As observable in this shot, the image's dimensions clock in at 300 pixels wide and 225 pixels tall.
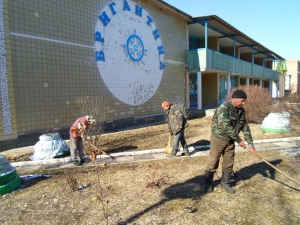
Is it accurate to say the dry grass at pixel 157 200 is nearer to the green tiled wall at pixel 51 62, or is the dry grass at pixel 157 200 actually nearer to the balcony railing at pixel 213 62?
the green tiled wall at pixel 51 62

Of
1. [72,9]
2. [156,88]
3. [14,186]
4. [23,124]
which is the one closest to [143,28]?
[156,88]

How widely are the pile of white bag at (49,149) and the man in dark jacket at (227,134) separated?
3.92m

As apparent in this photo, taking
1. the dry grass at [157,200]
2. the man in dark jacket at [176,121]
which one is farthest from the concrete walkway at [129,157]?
the dry grass at [157,200]

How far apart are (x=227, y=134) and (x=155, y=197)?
5.05ft

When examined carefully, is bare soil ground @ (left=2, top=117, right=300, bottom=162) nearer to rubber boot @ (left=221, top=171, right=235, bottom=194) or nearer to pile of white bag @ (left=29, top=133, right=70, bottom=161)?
pile of white bag @ (left=29, top=133, right=70, bottom=161)

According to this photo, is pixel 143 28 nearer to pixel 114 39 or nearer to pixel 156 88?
pixel 114 39

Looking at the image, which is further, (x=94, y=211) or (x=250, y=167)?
(x=250, y=167)

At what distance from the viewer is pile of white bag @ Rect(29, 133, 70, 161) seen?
5766mm

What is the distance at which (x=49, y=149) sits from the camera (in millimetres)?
5828

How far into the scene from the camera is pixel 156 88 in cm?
1248

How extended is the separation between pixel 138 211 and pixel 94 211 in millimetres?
641

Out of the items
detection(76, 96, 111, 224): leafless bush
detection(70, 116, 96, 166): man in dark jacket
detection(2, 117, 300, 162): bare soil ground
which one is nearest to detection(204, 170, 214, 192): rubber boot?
detection(76, 96, 111, 224): leafless bush

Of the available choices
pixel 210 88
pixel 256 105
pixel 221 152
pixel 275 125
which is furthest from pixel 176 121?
pixel 210 88

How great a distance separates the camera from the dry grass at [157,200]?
3.11 meters
